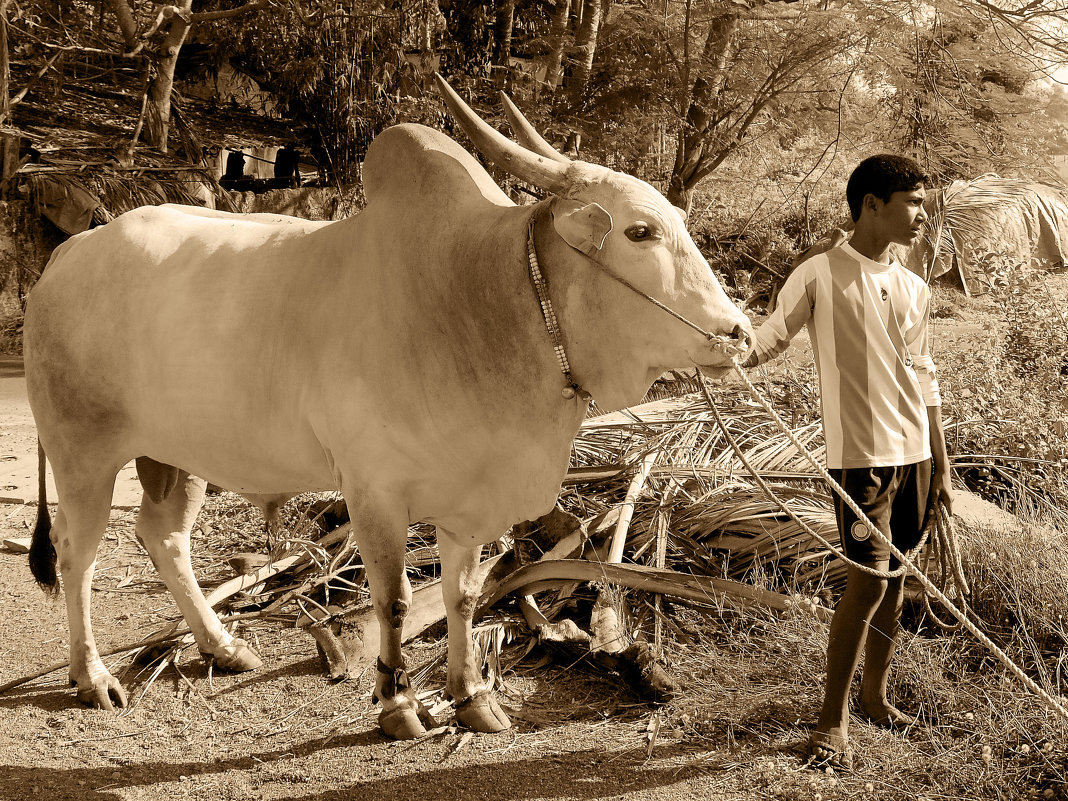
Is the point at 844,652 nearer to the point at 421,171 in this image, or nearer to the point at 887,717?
the point at 887,717

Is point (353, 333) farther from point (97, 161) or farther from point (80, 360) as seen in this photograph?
point (97, 161)

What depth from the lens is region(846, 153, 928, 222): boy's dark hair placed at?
268cm

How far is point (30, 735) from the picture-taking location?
3.30 meters

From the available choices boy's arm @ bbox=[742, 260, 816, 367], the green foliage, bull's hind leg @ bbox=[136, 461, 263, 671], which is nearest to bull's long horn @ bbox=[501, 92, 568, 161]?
boy's arm @ bbox=[742, 260, 816, 367]

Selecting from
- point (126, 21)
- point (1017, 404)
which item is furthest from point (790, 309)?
point (126, 21)

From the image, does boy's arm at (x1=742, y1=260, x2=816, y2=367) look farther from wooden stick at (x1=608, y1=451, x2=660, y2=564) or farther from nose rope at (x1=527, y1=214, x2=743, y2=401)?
wooden stick at (x1=608, y1=451, x2=660, y2=564)

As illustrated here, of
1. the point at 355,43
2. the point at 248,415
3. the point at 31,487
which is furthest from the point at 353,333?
the point at 355,43

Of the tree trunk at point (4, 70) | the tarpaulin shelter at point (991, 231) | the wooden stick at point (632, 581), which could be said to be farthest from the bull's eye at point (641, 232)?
the tree trunk at point (4, 70)

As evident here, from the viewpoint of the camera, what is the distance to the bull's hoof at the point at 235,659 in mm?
3725

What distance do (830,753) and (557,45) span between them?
24.7ft

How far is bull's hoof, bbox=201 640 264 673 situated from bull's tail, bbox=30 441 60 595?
0.71 m

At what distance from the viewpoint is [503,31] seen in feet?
33.4

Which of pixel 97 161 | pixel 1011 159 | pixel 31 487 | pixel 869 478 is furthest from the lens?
pixel 97 161

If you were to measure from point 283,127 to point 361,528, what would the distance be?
936cm
